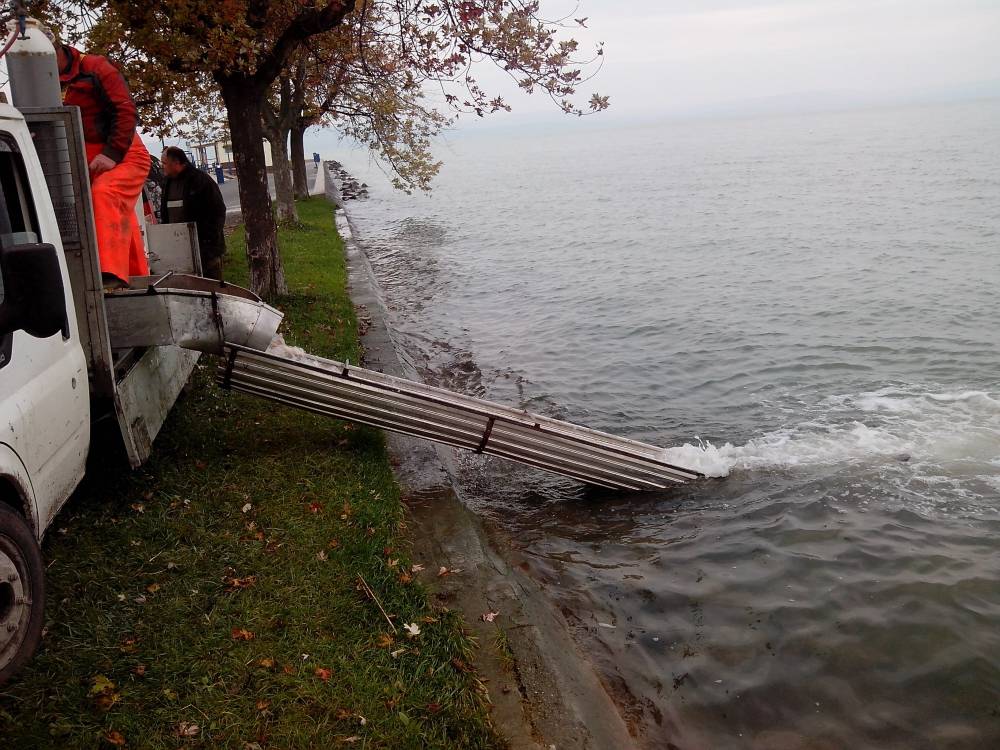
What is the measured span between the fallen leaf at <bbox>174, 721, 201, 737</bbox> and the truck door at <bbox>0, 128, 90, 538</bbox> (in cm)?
129

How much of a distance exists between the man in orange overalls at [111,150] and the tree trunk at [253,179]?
461cm

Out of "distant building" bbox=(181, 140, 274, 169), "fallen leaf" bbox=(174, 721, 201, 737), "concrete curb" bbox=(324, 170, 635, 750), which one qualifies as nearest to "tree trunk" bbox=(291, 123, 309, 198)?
"distant building" bbox=(181, 140, 274, 169)

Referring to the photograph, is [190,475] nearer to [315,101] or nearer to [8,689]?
[8,689]

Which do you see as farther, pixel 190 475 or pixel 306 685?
pixel 190 475

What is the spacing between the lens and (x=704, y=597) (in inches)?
247

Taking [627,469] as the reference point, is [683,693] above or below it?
below

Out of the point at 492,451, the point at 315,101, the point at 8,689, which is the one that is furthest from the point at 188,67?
the point at 315,101

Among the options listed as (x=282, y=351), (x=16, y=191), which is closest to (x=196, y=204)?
(x=282, y=351)

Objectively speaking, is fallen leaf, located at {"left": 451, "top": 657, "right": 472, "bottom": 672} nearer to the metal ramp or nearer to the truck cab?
the truck cab

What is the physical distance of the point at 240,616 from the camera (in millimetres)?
4586

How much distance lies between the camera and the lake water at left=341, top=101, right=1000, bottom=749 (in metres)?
5.28

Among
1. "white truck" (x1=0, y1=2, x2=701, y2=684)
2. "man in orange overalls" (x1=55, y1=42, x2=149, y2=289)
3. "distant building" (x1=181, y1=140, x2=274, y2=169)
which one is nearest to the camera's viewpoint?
"white truck" (x1=0, y1=2, x2=701, y2=684)

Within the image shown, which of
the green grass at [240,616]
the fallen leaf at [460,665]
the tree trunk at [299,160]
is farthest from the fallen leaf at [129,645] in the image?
the tree trunk at [299,160]

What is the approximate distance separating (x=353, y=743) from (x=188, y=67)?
29.1ft
